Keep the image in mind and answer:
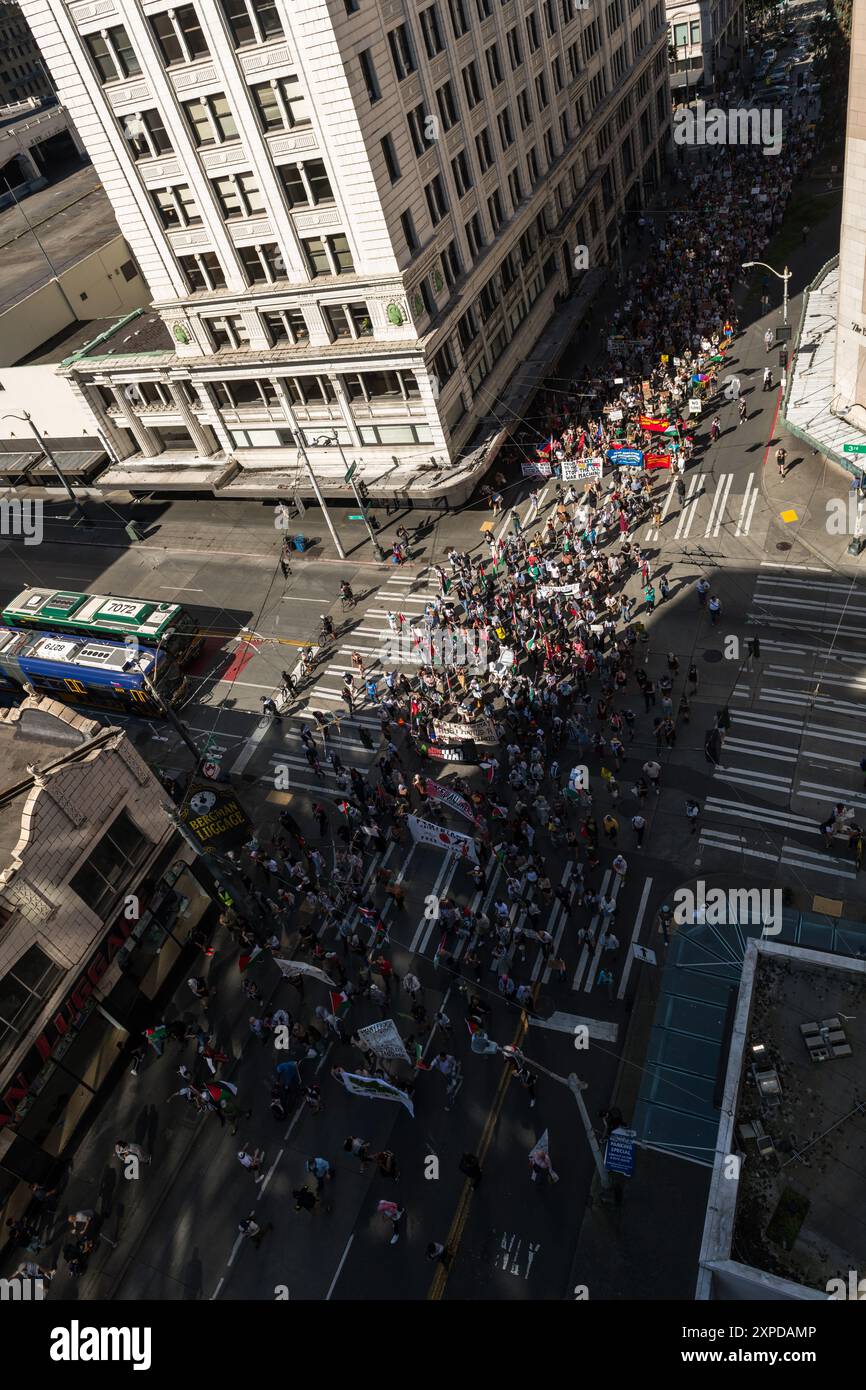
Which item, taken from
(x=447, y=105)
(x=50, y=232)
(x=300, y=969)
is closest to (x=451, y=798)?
(x=300, y=969)

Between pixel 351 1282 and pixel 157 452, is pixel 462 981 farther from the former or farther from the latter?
pixel 157 452

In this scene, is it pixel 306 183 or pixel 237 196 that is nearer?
pixel 306 183

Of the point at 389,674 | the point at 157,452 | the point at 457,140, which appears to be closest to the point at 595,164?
the point at 457,140

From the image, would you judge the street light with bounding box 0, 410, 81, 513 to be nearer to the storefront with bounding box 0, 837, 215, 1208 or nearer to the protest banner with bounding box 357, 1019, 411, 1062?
the storefront with bounding box 0, 837, 215, 1208

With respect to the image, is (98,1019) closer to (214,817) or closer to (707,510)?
(214,817)

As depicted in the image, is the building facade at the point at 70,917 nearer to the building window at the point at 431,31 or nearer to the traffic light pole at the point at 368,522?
the traffic light pole at the point at 368,522

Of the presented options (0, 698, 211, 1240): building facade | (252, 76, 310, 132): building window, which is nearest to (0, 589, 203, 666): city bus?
(0, 698, 211, 1240): building facade

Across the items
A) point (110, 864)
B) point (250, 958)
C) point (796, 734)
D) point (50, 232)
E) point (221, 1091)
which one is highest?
point (50, 232)
